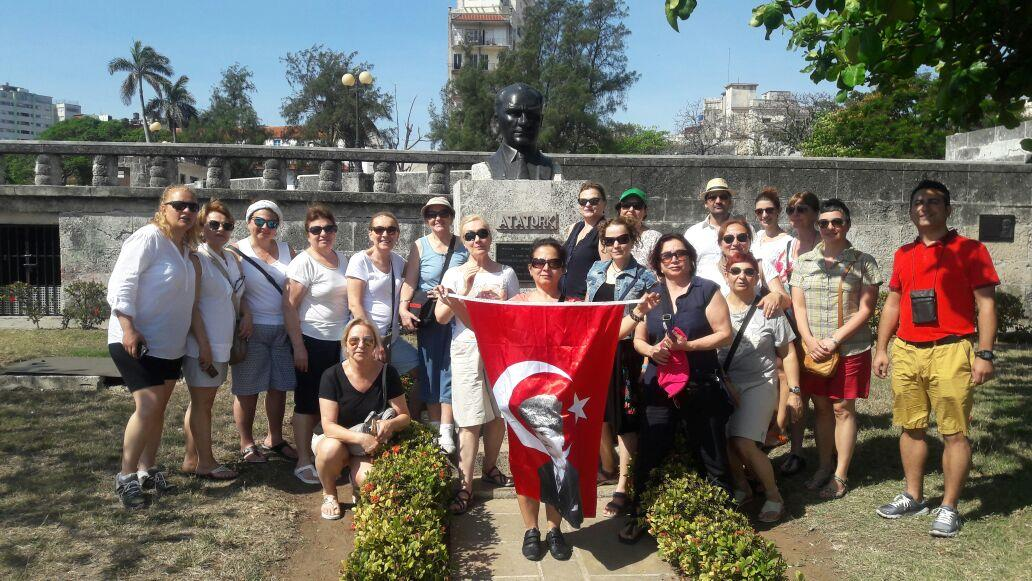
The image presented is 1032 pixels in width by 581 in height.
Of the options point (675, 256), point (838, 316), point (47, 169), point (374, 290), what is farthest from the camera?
point (47, 169)

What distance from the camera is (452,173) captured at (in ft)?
35.9

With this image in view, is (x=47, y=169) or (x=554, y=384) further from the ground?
(x=47, y=169)

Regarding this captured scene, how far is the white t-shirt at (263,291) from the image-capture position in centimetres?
533

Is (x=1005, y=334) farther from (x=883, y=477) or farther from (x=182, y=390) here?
(x=182, y=390)

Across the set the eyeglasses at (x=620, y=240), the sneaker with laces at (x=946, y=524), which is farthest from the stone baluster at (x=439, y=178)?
the sneaker with laces at (x=946, y=524)

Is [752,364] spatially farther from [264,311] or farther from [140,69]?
[140,69]

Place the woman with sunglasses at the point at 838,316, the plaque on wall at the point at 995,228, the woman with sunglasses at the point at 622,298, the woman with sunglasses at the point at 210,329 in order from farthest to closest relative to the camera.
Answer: the plaque on wall at the point at 995,228, the woman with sunglasses at the point at 210,329, the woman with sunglasses at the point at 838,316, the woman with sunglasses at the point at 622,298

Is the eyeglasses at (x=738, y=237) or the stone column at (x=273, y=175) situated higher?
the stone column at (x=273, y=175)

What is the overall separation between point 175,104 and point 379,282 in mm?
61578

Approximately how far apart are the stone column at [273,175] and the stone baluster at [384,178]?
1.42 m

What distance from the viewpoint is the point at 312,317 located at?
5246 millimetres

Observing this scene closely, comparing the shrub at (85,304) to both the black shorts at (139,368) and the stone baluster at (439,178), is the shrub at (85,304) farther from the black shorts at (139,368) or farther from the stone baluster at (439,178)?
the black shorts at (139,368)

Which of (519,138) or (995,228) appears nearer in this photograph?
(519,138)

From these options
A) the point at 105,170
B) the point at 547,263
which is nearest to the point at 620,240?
the point at 547,263
